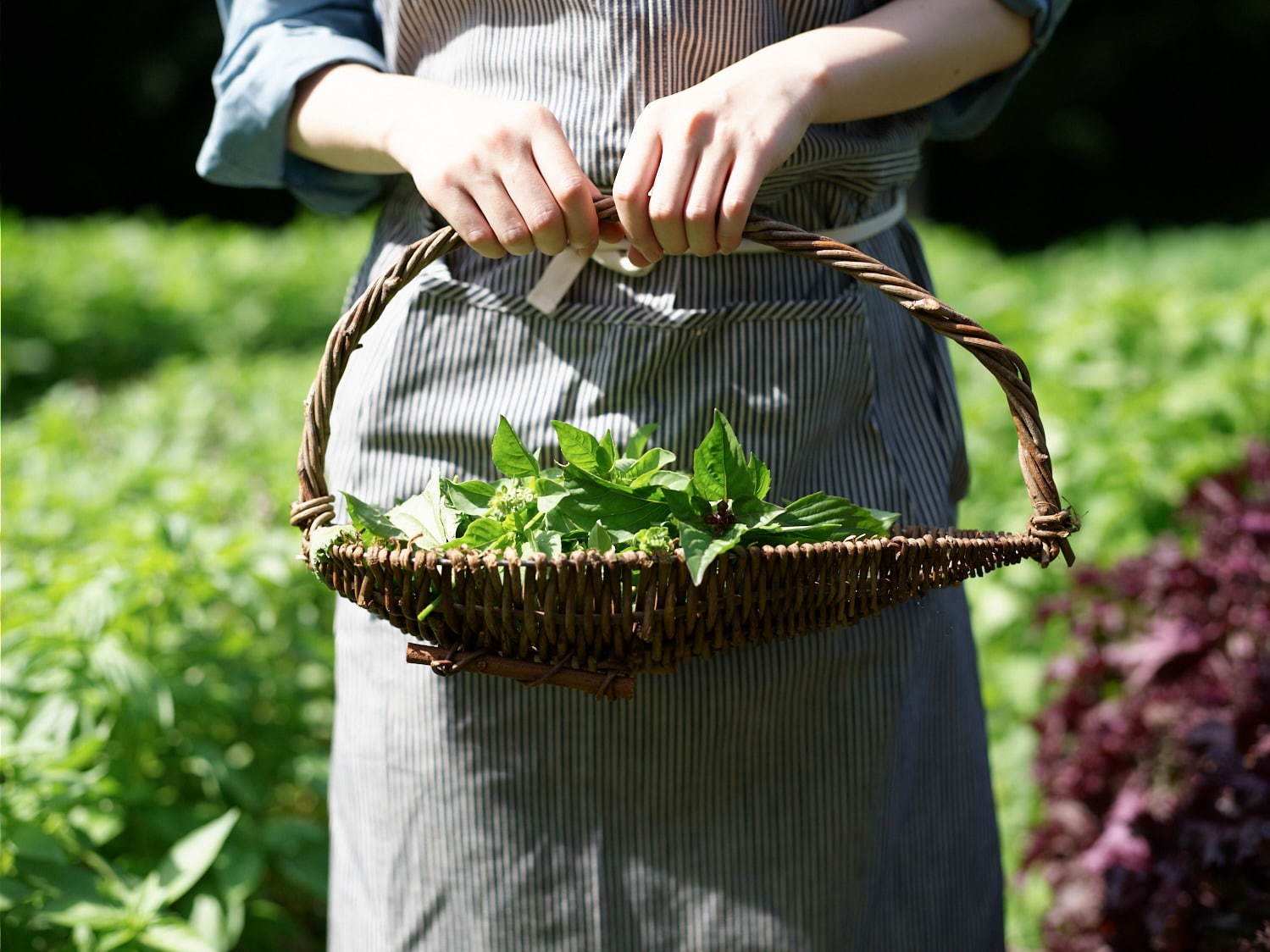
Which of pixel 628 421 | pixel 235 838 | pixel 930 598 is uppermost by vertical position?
pixel 628 421

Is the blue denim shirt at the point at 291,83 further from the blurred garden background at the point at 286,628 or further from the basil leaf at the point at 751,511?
the blurred garden background at the point at 286,628

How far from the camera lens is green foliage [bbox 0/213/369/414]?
4.65 metres

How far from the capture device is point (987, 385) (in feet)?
10.9

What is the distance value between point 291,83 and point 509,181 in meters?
0.38

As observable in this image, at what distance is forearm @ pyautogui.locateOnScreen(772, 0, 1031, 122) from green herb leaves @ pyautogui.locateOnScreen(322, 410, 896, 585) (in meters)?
0.34

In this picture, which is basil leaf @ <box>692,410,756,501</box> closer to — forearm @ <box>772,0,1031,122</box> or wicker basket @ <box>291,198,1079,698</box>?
wicker basket @ <box>291,198,1079,698</box>

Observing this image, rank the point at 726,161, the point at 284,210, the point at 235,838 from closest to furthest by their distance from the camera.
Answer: the point at 726,161
the point at 235,838
the point at 284,210

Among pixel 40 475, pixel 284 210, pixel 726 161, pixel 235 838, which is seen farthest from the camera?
pixel 284 210

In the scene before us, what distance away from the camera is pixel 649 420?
1187mm

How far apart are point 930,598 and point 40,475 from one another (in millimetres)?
2208

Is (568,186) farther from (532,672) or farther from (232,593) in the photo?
(232,593)

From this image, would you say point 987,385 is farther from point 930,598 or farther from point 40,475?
point 40,475

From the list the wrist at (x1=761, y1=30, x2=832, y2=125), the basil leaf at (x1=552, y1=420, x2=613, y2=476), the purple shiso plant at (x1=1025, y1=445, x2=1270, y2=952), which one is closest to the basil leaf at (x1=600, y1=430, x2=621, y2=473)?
the basil leaf at (x1=552, y1=420, x2=613, y2=476)

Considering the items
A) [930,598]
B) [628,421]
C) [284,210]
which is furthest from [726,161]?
[284,210]
